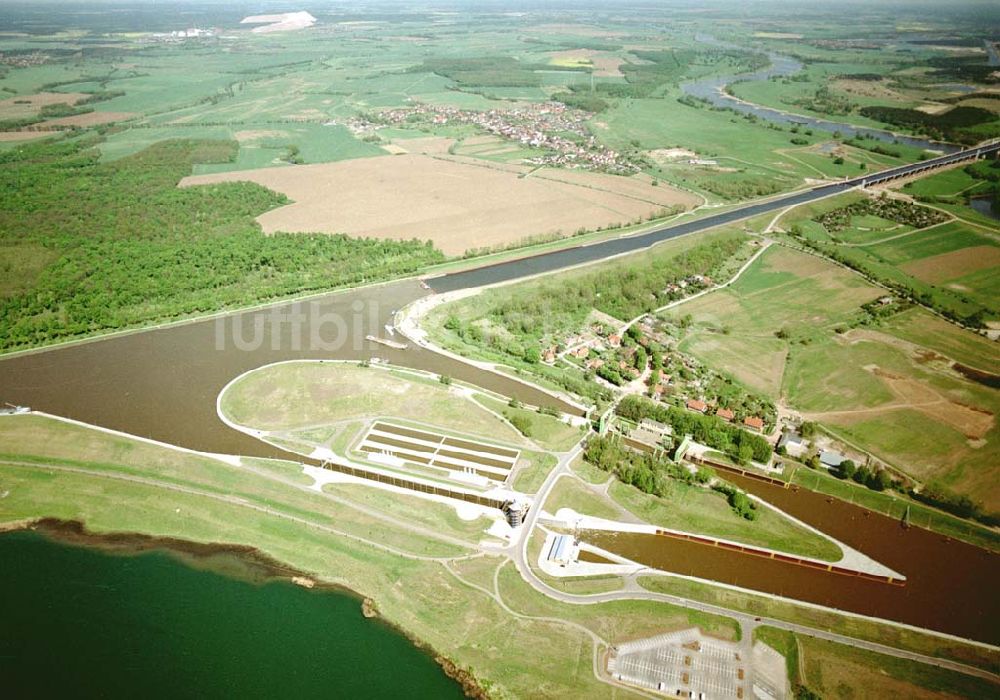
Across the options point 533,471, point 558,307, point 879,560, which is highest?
point 558,307

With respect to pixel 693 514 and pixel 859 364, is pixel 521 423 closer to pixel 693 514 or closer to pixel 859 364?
pixel 693 514

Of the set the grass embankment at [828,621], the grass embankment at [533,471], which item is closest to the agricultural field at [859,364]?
the grass embankment at [828,621]

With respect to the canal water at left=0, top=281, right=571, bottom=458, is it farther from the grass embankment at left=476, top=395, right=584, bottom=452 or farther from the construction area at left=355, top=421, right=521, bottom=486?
the construction area at left=355, top=421, right=521, bottom=486

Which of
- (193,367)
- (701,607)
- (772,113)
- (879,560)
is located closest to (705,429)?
(879,560)

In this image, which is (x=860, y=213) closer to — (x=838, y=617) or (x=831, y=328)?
(x=831, y=328)

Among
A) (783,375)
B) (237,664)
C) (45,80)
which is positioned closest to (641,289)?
(783,375)

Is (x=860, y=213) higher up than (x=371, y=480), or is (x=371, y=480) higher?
(x=860, y=213)

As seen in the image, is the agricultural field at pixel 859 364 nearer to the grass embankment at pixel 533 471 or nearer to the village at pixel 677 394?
the village at pixel 677 394
